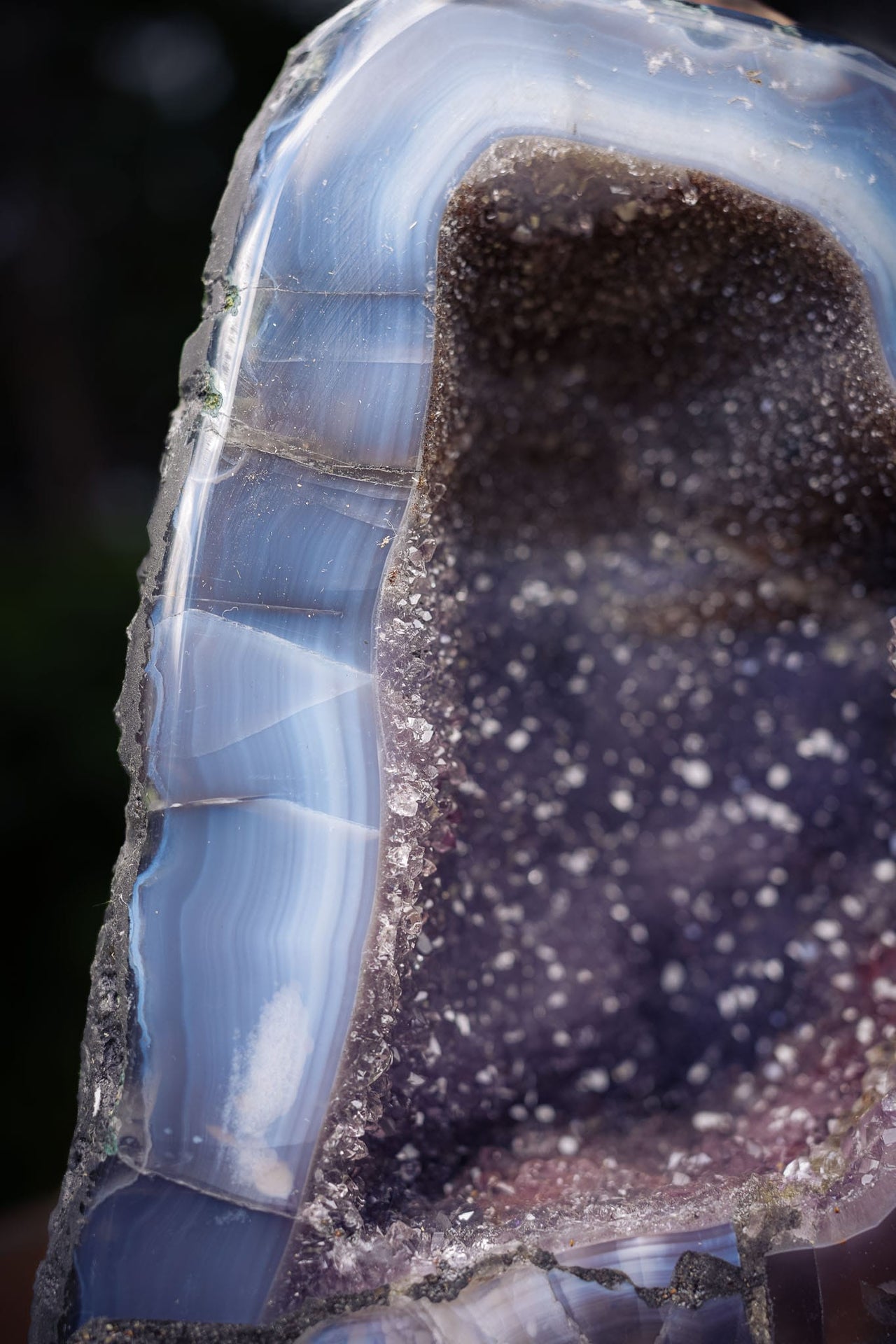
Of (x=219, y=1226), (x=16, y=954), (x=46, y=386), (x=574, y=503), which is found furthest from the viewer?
(x=46, y=386)

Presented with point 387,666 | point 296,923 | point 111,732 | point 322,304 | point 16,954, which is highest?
point 322,304

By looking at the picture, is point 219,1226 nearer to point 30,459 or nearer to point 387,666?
point 387,666

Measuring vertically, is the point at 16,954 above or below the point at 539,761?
below

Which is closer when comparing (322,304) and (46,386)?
(322,304)

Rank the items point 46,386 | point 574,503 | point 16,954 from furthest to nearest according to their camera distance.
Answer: point 46,386
point 16,954
point 574,503

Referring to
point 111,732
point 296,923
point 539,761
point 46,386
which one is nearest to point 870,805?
point 539,761
